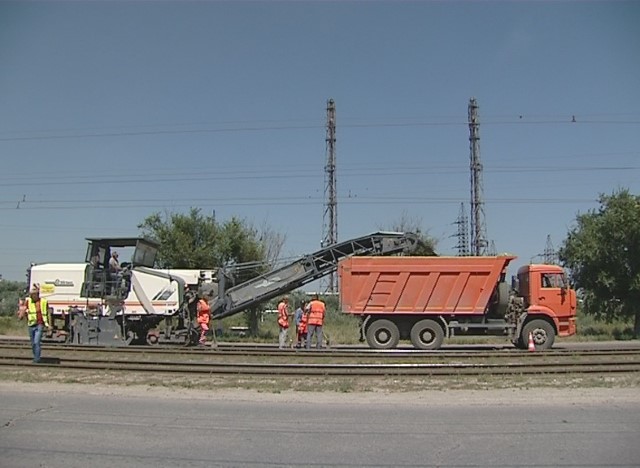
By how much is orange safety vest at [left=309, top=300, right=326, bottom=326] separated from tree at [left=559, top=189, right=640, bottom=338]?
1465 cm

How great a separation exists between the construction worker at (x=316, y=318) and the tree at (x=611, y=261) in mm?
14558

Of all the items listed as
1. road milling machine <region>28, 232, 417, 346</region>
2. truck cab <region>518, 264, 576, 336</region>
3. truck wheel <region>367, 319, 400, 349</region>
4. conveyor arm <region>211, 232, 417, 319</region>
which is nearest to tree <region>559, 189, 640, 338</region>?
truck cab <region>518, 264, 576, 336</region>

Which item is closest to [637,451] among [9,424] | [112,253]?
[9,424]

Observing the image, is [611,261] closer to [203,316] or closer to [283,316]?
[283,316]

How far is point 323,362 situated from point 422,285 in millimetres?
5691

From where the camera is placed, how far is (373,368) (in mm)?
13617

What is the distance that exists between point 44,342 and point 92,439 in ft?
51.4

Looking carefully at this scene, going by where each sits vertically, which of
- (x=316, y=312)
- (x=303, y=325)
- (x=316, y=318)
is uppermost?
(x=316, y=312)

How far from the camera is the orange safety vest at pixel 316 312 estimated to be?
64.8 ft

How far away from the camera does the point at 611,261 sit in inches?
1117

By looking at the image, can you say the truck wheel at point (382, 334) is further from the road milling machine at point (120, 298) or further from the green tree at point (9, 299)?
the green tree at point (9, 299)

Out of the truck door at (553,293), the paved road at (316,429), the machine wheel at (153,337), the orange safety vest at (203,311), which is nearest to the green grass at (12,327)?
the machine wheel at (153,337)

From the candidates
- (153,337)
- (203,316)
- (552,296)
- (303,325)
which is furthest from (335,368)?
(552,296)

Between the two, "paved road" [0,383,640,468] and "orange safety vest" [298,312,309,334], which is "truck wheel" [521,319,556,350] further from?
"paved road" [0,383,640,468]
